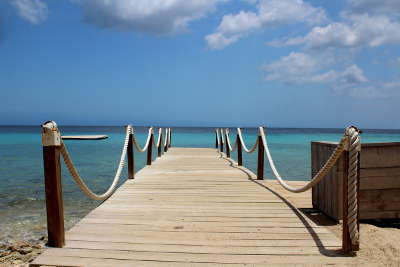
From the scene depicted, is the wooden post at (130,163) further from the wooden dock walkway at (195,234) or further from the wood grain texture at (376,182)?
the wood grain texture at (376,182)

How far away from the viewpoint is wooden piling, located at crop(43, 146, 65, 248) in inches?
124

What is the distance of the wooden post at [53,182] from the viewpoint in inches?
124

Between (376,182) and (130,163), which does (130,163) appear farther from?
(376,182)

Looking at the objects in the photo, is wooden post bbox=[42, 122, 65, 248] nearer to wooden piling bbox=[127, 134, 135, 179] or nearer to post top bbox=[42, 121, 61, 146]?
post top bbox=[42, 121, 61, 146]

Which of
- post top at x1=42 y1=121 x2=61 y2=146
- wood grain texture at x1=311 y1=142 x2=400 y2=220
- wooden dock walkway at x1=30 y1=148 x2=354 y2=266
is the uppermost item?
post top at x1=42 y1=121 x2=61 y2=146

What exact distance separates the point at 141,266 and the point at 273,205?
2714 millimetres

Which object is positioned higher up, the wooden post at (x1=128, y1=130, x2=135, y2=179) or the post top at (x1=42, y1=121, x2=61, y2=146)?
the post top at (x1=42, y1=121, x2=61, y2=146)

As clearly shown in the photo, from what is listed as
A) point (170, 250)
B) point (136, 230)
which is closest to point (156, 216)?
point (136, 230)

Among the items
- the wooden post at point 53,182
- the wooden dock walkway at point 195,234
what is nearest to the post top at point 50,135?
the wooden post at point 53,182

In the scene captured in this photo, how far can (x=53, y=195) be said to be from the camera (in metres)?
3.21

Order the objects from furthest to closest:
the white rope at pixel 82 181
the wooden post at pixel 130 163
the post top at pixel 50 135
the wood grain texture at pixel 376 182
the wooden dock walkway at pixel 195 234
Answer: the wooden post at pixel 130 163 < the wood grain texture at pixel 376 182 < the white rope at pixel 82 181 < the post top at pixel 50 135 < the wooden dock walkway at pixel 195 234

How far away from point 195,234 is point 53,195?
60.4 inches

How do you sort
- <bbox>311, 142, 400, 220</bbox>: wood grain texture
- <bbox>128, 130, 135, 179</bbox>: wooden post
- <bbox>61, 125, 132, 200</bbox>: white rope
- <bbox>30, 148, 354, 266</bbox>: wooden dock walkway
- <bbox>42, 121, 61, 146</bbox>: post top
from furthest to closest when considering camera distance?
<bbox>128, 130, 135, 179</bbox>: wooden post, <bbox>311, 142, 400, 220</bbox>: wood grain texture, <bbox>61, 125, 132, 200</bbox>: white rope, <bbox>42, 121, 61, 146</bbox>: post top, <bbox>30, 148, 354, 266</bbox>: wooden dock walkway

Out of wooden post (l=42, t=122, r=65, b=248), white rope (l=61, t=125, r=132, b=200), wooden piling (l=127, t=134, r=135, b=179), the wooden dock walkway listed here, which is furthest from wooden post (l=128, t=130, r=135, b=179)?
wooden post (l=42, t=122, r=65, b=248)
